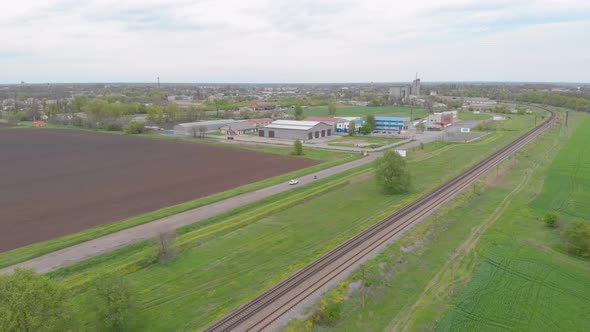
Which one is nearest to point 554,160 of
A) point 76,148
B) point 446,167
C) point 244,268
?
point 446,167

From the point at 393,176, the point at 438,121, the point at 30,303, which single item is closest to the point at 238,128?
the point at 438,121

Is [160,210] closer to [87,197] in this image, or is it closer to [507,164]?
[87,197]

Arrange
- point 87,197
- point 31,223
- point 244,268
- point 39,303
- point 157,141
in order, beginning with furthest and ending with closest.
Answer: point 157,141 → point 87,197 → point 31,223 → point 244,268 → point 39,303

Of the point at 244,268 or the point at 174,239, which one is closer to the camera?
the point at 244,268

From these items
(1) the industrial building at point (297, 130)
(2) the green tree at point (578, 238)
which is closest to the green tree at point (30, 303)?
(2) the green tree at point (578, 238)

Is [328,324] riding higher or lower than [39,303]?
lower

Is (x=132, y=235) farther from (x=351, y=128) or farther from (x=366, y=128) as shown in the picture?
(x=366, y=128)
